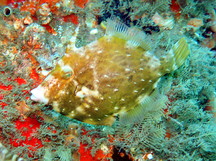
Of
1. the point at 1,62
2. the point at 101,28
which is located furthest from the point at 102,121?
the point at 1,62

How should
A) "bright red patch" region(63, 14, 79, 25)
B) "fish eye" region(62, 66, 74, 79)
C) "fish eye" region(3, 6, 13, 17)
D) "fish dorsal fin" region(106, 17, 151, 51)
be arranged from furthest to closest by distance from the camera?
"bright red patch" region(63, 14, 79, 25) → "fish eye" region(3, 6, 13, 17) → "fish dorsal fin" region(106, 17, 151, 51) → "fish eye" region(62, 66, 74, 79)

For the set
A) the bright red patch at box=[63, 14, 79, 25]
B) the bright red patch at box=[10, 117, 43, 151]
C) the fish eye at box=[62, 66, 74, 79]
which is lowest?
the bright red patch at box=[10, 117, 43, 151]

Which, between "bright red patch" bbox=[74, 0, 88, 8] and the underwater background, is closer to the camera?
the underwater background

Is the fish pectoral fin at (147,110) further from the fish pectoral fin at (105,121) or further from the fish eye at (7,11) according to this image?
the fish eye at (7,11)

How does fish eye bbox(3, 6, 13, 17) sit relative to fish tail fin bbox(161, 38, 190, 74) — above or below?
below

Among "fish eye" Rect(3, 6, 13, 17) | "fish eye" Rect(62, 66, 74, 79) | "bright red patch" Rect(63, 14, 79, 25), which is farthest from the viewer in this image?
"bright red patch" Rect(63, 14, 79, 25)

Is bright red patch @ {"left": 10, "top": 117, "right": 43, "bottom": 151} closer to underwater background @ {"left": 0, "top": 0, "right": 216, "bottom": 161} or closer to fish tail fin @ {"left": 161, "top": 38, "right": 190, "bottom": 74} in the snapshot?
underwater background @ {"left": 0, "top": 0, "right": 216, "bottom": 161}

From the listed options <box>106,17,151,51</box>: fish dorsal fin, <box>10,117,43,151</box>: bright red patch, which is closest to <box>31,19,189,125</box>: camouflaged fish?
<box>106,17,151,51</box>: fish dorsal fin
